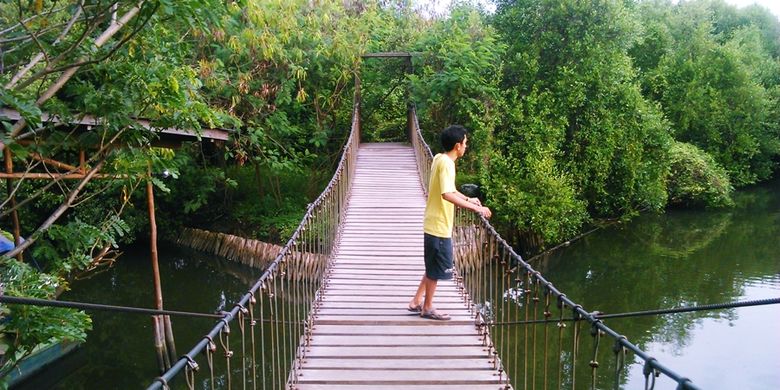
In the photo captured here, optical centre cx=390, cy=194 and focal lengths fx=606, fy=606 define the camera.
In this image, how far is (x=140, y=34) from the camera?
3875 millimetres

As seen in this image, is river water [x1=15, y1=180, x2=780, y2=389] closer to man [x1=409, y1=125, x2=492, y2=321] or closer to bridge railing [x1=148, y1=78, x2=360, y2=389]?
bridge railing [x1=148, y1=78, x2=360, y2=389]

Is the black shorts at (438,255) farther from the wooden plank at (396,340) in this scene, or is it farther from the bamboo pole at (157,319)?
the bamboo pole at (157,319)

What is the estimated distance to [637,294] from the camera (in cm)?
930

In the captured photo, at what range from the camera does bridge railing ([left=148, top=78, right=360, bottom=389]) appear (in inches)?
82.2

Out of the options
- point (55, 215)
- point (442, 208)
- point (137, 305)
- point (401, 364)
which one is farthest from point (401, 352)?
point (137, 305)

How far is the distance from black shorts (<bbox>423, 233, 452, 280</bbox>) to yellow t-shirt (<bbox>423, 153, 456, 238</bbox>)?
0.04 metres

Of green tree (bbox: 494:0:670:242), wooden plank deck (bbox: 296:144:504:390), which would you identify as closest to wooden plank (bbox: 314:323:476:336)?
wooden plank deck (bbox: 296:144:504:390)

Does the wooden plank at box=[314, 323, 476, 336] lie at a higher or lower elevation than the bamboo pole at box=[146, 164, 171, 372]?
higher

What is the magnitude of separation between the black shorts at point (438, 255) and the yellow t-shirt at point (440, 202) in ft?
0.12

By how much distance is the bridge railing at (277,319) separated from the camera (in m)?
2.09

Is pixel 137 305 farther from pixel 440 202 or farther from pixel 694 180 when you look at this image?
pixel 694 180

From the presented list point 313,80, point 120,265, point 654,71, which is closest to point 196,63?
point 313,80

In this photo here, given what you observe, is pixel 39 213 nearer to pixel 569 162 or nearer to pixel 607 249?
pixel 569 162

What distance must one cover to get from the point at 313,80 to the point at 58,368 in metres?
5.77
